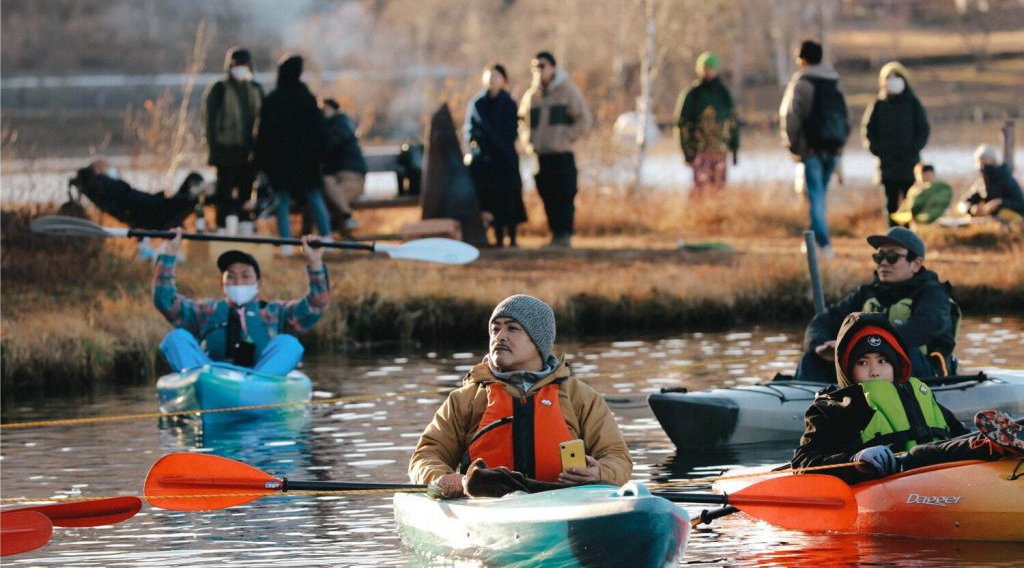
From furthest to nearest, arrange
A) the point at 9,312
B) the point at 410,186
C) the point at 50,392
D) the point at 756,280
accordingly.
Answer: the point at 410,186 → the point at 756,280 → the point at 9,312 → the point at 50,392

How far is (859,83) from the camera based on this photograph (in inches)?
2285

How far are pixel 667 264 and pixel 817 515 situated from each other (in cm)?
1118

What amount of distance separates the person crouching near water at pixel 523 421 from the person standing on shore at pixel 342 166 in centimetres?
1245

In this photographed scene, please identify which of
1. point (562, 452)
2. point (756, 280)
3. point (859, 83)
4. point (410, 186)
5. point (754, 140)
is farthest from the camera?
point (859, 83)

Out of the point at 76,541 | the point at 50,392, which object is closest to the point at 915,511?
the point at 76,541

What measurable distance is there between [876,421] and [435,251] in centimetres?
582

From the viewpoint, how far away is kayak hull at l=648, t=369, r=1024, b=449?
13.9m

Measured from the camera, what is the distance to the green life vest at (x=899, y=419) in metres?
10.8

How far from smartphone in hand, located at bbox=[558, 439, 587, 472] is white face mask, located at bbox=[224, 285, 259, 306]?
617cm

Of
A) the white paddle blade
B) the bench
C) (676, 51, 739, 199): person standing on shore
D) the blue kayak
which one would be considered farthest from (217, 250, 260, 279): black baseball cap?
(676, 51, 739, 199): person standing on shore

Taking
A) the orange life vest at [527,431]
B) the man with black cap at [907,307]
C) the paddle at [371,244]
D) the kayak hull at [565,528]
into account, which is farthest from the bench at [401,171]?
the kayak hull at [565,528]

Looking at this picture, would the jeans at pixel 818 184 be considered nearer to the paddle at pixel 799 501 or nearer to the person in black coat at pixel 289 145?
the person in black coat at pixel 289 145

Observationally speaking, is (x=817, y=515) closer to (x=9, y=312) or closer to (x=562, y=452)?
(x=562, y=452)

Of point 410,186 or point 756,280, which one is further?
point 410,186
